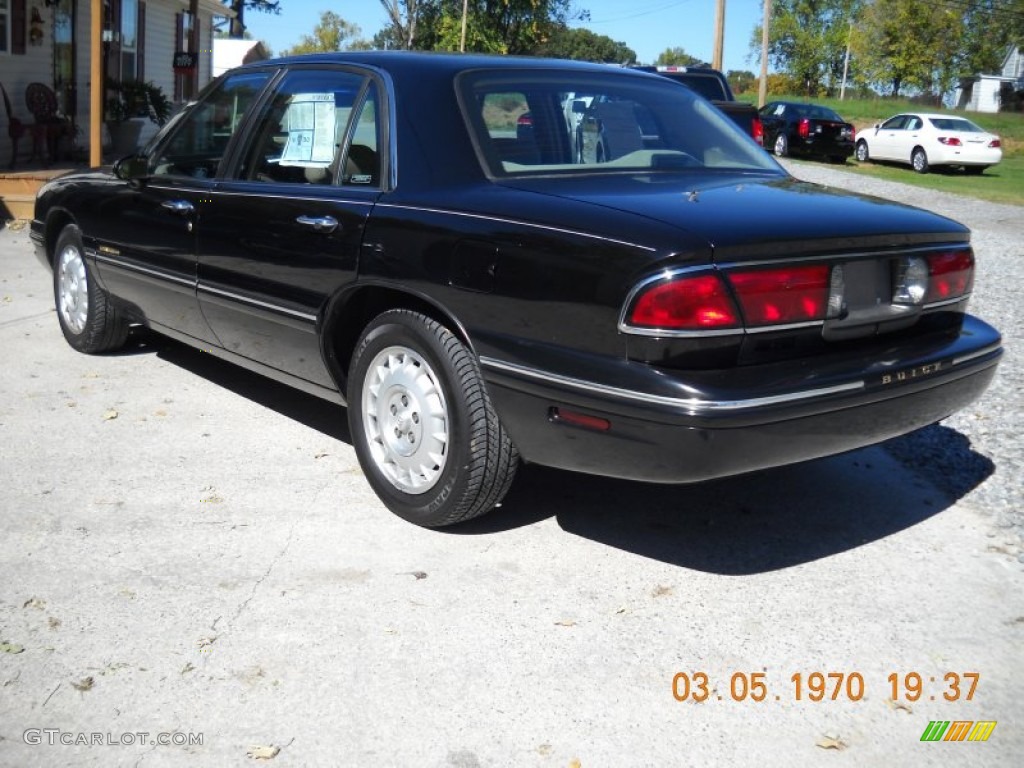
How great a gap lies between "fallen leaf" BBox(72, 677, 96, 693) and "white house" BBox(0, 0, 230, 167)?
11.0 metres

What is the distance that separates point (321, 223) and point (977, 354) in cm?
247

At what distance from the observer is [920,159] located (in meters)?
27.0

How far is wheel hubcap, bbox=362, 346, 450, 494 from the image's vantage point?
3906mm

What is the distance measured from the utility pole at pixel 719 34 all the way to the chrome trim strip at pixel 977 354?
25.1 m

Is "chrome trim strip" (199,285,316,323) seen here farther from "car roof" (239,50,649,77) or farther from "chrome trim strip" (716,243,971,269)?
"chrome trim strip" (716,243,971,269)

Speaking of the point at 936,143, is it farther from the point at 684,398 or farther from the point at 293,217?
the point at 684,398

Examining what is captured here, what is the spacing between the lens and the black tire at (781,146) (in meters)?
29.0

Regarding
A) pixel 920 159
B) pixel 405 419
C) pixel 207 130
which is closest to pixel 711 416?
pixel 405 419

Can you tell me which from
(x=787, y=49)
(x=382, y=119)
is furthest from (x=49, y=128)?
(x=787, y=49)

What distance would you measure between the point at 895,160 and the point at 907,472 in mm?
25462

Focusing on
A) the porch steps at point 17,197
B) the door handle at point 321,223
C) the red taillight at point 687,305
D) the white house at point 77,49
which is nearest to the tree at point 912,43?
the white house at point 77,49

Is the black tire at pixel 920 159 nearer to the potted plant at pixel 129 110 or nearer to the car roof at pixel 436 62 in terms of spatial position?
the potted plant at pixel 129 110

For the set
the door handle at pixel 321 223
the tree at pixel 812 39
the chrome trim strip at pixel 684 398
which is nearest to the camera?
the chrome trim strip at pixel 684 398

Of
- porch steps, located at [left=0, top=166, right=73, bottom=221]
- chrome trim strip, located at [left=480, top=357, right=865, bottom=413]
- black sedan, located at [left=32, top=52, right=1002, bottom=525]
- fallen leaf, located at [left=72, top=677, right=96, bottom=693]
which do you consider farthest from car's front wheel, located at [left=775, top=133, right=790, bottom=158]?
fallen leaf, located at [left=72, top=677, right=96, bottom=693]
